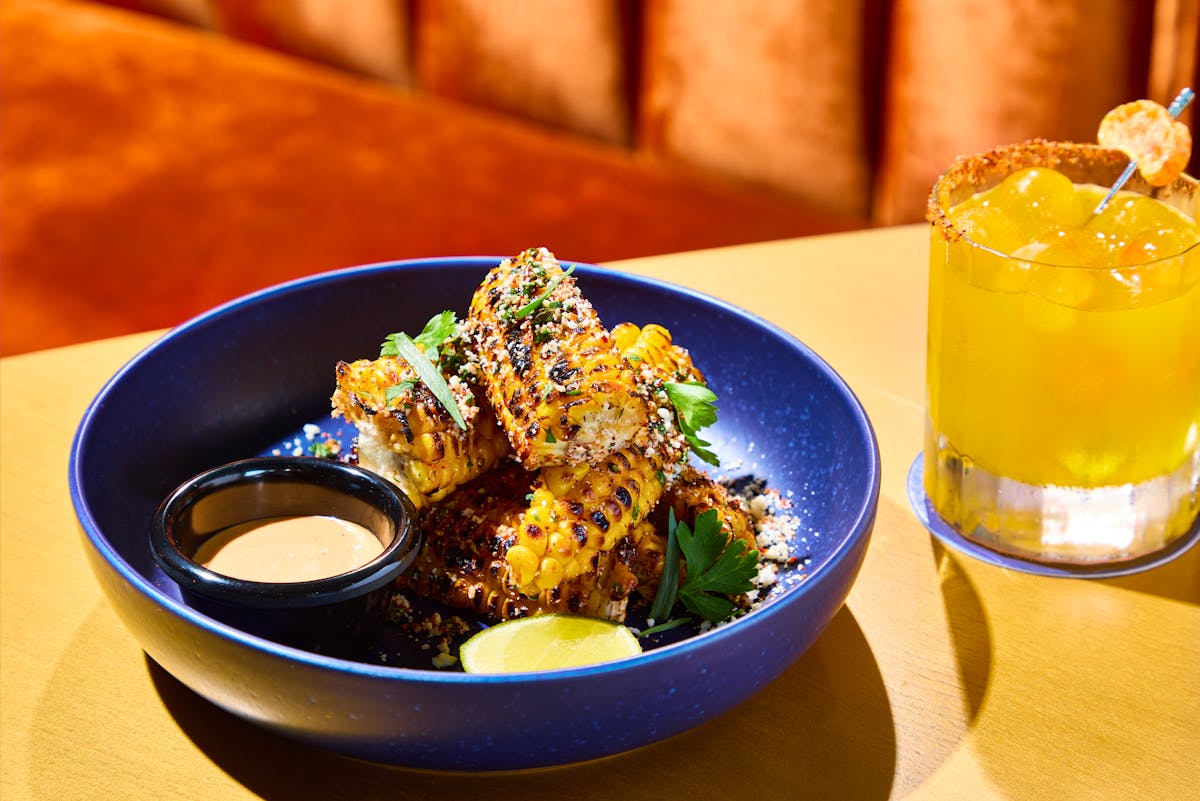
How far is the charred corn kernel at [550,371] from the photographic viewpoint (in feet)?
2.89

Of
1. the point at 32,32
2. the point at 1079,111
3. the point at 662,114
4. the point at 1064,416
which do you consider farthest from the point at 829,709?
the point at 32,32

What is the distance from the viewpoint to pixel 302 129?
246 cm

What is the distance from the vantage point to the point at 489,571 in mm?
922

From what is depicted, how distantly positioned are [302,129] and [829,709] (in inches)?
74.3

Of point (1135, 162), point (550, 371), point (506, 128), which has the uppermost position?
point (1135, 162)

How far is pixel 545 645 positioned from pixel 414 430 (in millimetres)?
202

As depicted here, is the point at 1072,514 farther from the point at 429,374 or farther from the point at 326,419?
the point at 326,419

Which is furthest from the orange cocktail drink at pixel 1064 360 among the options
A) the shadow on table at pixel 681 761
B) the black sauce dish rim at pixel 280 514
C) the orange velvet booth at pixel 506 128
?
the orange velvet booth at pixel 506 128

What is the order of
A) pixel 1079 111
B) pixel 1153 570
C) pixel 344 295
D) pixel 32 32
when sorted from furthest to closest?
A: pixel 32 32
pixel 1079 111
pixel 344 295
pixel 1153 570

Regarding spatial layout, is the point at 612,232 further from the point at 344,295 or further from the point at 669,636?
the point at 669,636

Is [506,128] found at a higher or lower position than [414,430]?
lower

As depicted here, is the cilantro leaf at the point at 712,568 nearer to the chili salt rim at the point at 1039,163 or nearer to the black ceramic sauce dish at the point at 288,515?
the black ceramic sauce dish at the point at 288,515

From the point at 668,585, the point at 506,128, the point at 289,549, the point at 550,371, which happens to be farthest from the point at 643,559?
the point at 506,128

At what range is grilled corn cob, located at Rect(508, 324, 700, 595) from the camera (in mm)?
877
